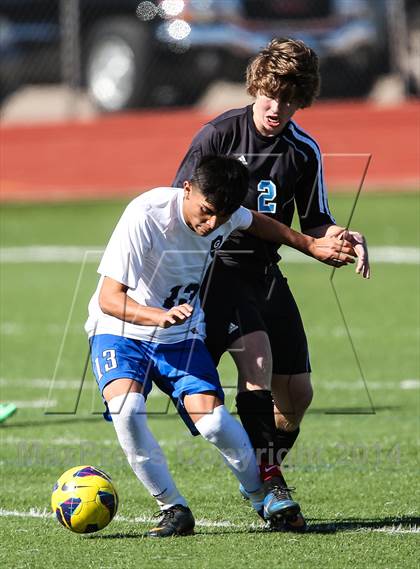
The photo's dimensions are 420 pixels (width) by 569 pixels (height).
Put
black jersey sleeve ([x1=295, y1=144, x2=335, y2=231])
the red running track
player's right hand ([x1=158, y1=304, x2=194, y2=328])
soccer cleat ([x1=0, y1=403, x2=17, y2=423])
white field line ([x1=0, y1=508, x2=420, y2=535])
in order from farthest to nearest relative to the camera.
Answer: the red running track < soccer cleat ([x1=0, y1=403, x2=17, y2=423]) < black jersey sleeve ([x1=295, y1=144, x2=335, y2=231]) < white field line ([x1=0, y1=508, x2=420, y2=535]) < player's right hand ([x1=158, y1=304, x2=194, y2=328])

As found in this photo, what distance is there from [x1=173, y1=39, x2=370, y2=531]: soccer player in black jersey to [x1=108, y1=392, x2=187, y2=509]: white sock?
19.9 inches

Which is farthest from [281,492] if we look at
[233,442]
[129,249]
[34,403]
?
[34,403]

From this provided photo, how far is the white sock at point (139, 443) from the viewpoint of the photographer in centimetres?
575

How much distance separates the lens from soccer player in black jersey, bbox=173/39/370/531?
6203 mm

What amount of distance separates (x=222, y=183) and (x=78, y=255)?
1250 centimetres

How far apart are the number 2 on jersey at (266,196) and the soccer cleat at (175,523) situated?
1513 millimetres

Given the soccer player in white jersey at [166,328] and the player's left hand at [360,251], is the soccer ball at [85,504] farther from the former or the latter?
the player's left hand at [360,251]

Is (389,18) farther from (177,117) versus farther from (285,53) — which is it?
(285,53)

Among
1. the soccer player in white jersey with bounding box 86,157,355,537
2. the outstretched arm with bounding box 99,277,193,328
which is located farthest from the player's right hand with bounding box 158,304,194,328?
the soccer player in white jersey with bounding box 86,157,355,537

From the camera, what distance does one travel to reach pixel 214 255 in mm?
6215

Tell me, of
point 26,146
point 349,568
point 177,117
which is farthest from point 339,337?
point 26,146

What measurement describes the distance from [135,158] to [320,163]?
554 inches

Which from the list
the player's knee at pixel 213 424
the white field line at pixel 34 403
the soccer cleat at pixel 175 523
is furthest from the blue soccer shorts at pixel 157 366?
the white field line at pixel 34 403

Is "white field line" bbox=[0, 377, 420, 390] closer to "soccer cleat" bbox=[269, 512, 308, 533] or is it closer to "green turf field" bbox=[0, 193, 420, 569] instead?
"green turf field" bbox=[0, 193, 420, 569]
